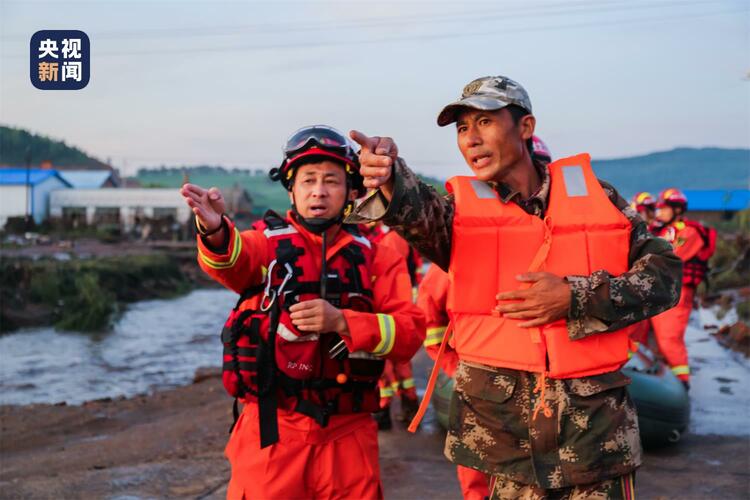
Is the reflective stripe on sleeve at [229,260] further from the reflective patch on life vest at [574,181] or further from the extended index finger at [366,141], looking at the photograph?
the reflective patch on life vest at [574,181]

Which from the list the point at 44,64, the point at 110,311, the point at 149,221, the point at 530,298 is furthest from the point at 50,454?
the point at 149,221

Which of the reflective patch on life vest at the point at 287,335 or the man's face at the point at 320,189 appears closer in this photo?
the reflective patch on life vest at the point at 287,335

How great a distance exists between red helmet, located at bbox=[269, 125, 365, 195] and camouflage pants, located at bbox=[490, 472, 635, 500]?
1443 mm

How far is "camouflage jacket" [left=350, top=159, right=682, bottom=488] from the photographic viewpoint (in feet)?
8.90

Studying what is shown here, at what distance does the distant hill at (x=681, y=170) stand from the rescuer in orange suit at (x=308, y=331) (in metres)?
48.3

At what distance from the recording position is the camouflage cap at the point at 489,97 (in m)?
2.80

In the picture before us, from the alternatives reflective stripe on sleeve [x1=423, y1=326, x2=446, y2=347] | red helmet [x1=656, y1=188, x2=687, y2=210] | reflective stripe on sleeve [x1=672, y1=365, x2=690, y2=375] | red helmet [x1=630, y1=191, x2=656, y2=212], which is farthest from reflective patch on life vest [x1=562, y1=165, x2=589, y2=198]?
red helmet [x1=630, y1=191, x2=656, y2=212]

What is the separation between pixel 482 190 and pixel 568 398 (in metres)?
0.80

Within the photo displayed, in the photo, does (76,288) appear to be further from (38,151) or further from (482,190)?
(38,151)

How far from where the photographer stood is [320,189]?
134 inches

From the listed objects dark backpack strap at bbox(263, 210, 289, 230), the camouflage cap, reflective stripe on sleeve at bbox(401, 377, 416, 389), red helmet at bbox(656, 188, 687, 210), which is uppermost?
the camouflage cap

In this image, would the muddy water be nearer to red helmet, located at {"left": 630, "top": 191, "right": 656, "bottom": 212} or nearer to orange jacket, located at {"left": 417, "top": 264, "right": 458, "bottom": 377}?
red helmet, located at {"left": 630, "top": 191, "right": 656, "bottom": 212}

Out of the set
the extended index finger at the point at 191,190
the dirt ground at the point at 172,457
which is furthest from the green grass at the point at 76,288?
the extended index finger at the point at 191,190

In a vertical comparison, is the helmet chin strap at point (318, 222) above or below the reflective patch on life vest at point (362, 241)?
above
